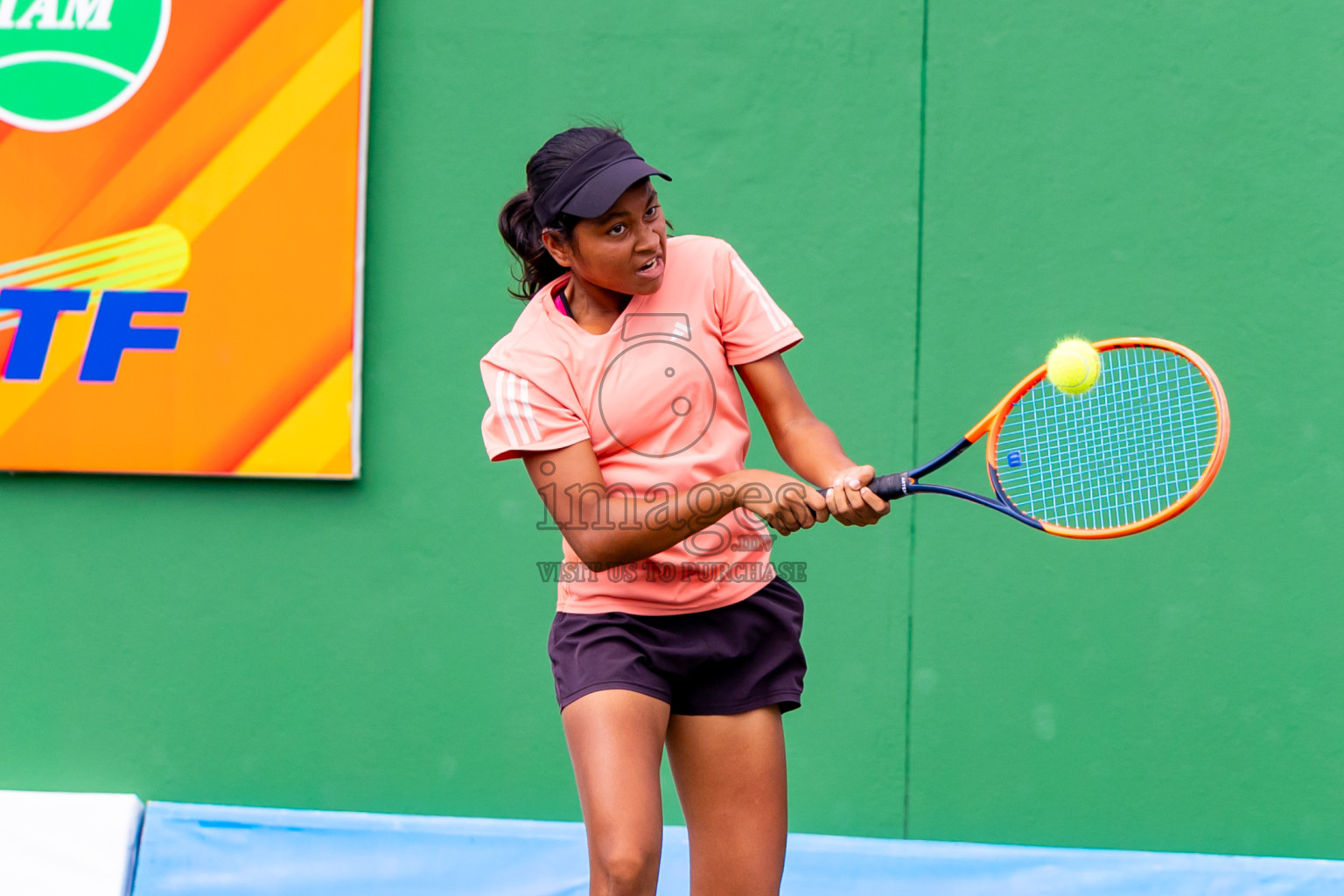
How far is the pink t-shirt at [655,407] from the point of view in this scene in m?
2.12

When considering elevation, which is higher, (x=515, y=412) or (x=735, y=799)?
(x=515, y=412)

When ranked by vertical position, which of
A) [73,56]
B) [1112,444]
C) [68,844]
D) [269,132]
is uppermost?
[73,56]

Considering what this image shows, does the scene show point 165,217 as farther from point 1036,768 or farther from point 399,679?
point 1036,768

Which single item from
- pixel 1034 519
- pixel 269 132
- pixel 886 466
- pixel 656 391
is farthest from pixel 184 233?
pixel 1034 519

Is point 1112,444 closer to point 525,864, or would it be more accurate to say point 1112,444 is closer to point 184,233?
point 525,864

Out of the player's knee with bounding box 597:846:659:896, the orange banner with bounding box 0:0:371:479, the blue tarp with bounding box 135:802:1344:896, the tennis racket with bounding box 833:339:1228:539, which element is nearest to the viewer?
the player's knee with bounding box 597:846:659:896

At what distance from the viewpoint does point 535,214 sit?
2.20 m

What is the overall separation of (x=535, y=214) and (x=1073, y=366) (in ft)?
3.30

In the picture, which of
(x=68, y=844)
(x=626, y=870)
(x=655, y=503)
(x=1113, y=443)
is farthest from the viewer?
(x=68, y=844)

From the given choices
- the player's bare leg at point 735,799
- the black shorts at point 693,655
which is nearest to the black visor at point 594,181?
the black shorts at point 693,655

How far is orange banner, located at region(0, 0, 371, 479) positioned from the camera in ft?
11.3

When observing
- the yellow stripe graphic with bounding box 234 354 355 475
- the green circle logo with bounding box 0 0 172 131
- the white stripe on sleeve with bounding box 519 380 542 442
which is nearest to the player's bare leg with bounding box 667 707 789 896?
the white stripe on sleeve with bounding box 519 380 542 442

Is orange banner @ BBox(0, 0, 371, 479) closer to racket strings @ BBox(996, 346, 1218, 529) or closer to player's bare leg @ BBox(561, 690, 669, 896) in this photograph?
player's bare leg @ BBox(561, 690, 669, 896)

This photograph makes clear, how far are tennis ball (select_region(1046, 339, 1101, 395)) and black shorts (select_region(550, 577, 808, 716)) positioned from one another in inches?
25.8
